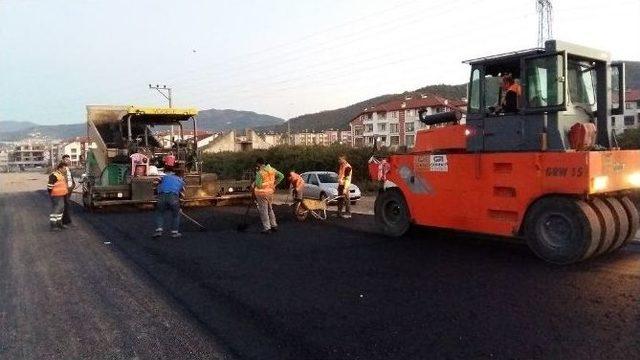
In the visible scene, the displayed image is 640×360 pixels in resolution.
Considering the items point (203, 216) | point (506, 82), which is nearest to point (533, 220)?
point (506, 82)

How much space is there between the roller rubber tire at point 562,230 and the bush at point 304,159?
49.9ft

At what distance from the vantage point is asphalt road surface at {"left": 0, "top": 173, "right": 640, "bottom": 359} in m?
4.52

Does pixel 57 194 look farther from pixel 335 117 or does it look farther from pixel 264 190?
pixel 335 117

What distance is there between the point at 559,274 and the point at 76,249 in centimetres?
802

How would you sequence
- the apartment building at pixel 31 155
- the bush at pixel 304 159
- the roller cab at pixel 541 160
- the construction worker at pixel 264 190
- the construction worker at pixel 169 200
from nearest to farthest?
the roller cab at pixel 541 160 → the construction worker at pixel 169 200 → the construction worker at pixel 264 190 → the bush at pixel 304 159 → the apartment building at pixel 31 155

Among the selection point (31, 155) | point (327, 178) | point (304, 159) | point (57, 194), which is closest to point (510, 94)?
point (57, 194)

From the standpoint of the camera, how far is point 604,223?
7348 mm

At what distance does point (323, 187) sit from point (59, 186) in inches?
359

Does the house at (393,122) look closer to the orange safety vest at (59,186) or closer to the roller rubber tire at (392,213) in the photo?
the roller rubber tire at (392,213)

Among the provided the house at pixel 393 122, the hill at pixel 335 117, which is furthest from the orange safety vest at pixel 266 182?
the hill at pixel 335 117

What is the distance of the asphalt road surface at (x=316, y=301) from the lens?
14.8 feet

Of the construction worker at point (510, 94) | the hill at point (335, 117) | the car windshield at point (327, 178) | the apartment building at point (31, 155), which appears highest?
the hill at point (335, 117)

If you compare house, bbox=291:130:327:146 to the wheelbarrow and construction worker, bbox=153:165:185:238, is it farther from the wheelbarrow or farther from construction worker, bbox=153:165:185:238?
construction worker, bbox=153:165:185:238

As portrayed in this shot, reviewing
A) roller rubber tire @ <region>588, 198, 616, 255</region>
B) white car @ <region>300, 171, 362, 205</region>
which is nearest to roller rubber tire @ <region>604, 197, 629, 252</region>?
roller rubber tire @ <region>588, 198, 616, 255</region>
